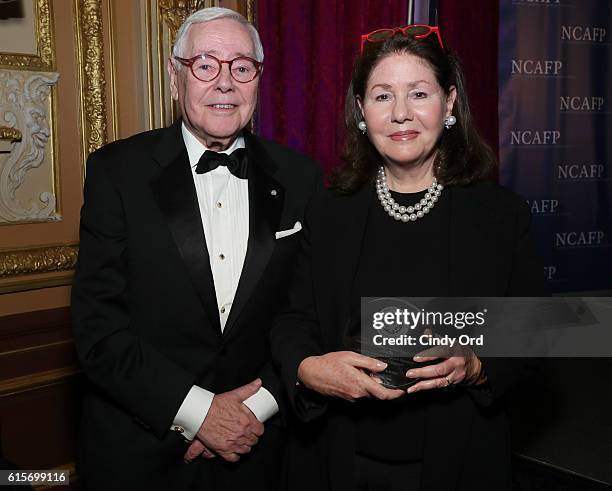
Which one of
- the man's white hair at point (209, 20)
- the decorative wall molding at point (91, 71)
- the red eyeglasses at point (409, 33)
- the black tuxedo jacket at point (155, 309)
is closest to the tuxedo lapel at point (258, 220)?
the black tuxedo jacket at point (155, 309)

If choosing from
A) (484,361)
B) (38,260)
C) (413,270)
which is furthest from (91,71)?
(484,361)

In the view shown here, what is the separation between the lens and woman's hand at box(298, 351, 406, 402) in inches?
55.2

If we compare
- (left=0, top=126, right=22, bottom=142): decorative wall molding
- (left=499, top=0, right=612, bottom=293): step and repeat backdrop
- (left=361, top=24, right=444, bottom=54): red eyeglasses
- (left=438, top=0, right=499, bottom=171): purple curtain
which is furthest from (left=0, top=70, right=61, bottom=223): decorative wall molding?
(left=499, top=0, right=612, bottom=293): step and repeat backdrop

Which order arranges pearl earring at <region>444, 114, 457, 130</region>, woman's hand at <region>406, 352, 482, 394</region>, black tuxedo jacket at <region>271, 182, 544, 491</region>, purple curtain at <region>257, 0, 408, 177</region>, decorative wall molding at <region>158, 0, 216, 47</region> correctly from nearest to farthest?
1. woman's hand at <region>406, 352, 482, 394</region>
2. black tuxedo jacket at <region>271, 182, 544, 491</region>
3. pearl earring at <region>444, 114, 457, 130</region>
4. decorative wall molding at <region>158, 0, 216, 47</region>
5. purple curtain at <region>257, 0, 408, 177</region>

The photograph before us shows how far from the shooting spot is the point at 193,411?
5.80 ft

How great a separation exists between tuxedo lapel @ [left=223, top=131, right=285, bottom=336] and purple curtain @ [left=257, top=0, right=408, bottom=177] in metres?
1.23

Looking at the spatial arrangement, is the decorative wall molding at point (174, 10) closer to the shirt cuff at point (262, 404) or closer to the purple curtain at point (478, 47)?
the purple curtain at point (478, 47)

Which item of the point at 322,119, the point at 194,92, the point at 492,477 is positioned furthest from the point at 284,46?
the point at 492,477

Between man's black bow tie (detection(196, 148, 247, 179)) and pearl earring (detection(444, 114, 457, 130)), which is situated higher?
pearl earring (detection(444, 114, 457, 130))

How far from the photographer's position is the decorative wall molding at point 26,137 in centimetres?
261

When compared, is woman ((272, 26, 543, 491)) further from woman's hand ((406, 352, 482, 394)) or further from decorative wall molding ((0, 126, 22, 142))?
decorative wall molding ((0, 126, 22, 142))

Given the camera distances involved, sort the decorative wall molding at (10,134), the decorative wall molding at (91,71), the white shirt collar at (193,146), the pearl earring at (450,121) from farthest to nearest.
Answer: the decorative wall molding at (91,71), the decorative wall molding at (10,134), the white shirt collar at (193,146), the pearl earring at (450,121)

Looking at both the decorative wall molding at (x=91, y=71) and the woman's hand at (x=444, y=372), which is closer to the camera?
the woman's hand at (x=444, y=372)

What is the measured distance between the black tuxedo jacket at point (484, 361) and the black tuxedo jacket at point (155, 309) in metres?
0.18
